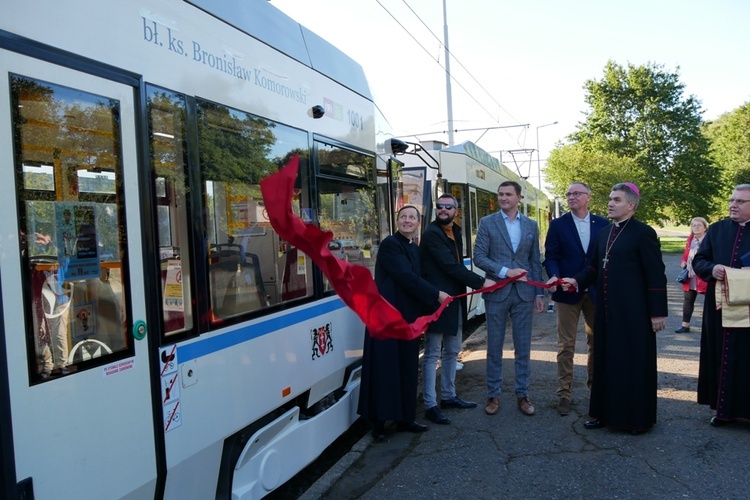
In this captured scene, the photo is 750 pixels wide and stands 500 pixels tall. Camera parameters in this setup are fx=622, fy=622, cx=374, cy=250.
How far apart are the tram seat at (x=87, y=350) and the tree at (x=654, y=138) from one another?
3554 cm

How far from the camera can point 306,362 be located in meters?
4.12

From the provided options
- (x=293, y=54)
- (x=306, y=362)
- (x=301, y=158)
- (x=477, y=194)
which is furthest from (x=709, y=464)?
(x=477, y=194)

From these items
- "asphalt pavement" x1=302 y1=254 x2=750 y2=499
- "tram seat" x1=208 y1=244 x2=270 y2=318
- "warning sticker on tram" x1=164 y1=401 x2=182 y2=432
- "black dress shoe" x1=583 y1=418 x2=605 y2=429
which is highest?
"tram seat" x1=208 y1=244 x2=270 y2=318

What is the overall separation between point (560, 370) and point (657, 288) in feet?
4.12

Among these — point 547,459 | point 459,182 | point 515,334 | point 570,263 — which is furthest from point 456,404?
point 459,182

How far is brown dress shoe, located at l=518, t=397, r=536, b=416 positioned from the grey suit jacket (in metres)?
0.95

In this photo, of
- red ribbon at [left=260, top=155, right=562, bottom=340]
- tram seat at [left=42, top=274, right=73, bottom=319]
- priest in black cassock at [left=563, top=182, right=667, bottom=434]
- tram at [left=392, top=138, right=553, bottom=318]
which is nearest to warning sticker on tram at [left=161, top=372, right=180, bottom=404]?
tram seat at [left=42, top=274, right=73, bottom=319]

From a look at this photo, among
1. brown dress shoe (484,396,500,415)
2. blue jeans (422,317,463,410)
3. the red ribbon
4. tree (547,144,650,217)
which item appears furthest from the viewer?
tree (547,144,650,217)

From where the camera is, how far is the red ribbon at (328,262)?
251 cm

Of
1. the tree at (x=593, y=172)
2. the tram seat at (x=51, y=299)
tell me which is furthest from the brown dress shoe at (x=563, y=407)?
the tree at (x=593, y=172)

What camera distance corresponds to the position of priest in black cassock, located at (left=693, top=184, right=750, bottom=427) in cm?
504

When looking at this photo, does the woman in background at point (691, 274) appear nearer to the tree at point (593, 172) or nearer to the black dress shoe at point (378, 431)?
the black dress shoe at point (378, 431)

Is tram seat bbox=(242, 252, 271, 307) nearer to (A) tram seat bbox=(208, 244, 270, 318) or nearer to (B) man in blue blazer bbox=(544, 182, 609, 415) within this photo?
(A) tram seat bbox=(208, 244, 270, 318)

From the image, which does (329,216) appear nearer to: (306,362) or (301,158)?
(301,158)
